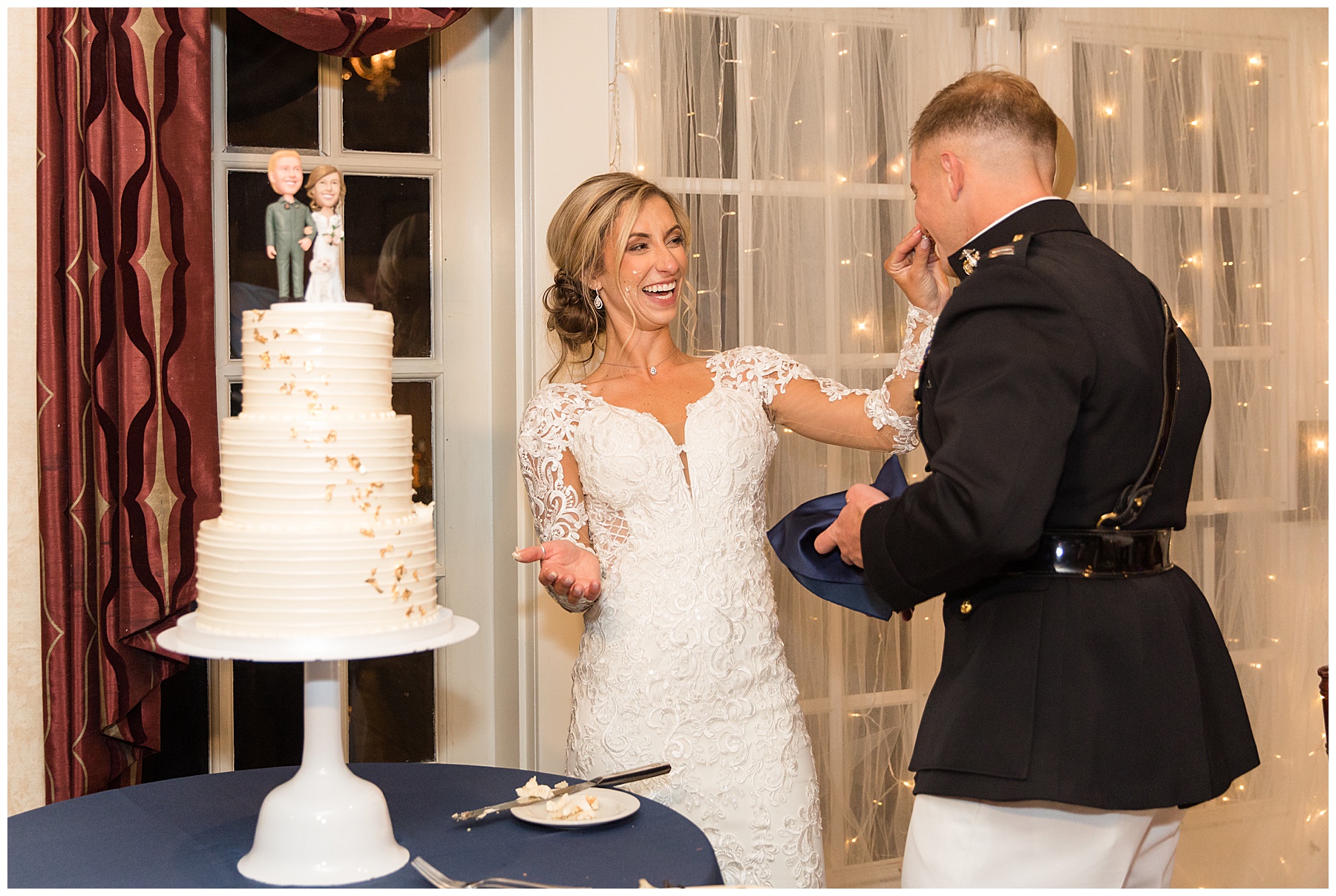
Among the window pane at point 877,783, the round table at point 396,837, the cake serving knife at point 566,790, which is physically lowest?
the window pane at point 877,783

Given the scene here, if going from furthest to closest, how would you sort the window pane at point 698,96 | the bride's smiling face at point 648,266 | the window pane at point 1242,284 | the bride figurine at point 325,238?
the window pane at point 1242,284
the window pane at point 698,96
the bride's smiling face at point 648,266
the bride figurine at point 325,238

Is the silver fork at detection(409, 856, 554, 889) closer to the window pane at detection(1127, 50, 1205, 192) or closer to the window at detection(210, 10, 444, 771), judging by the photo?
the window at detection(210, 10, 444, 771)

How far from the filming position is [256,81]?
9.16 ft

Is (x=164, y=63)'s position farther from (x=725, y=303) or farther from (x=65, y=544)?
(x=725, y=303)

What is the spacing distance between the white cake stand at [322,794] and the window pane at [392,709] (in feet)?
4.88

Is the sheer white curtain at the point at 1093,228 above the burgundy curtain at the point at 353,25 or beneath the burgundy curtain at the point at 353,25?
beneath

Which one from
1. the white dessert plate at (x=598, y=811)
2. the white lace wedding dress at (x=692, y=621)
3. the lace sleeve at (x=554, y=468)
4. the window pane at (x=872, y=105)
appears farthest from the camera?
the window pane at (x=872, y=105)

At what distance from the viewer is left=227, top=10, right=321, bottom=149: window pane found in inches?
109

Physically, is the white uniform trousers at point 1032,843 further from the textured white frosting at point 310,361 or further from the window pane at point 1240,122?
the window pane at point 1240,122

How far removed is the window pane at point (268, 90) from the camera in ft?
9.09

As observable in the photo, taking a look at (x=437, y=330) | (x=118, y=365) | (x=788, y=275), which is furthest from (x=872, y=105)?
(x=118, y=365)

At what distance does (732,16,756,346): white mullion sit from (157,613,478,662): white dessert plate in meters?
1.57

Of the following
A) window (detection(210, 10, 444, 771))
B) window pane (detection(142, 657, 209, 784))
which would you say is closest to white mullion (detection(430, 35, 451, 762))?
window (detection(210, 10, 444, 771))

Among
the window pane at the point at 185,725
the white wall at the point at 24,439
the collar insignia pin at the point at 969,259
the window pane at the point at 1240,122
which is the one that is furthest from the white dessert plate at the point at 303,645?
the window pane at the point at 1240,122
